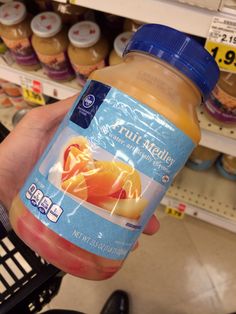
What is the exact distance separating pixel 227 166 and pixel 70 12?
706mm

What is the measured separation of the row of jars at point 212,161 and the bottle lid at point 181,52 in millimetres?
685

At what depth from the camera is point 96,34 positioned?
2.89ft

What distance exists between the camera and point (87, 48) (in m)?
0.91

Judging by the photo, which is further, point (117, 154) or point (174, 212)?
point (174, 212)

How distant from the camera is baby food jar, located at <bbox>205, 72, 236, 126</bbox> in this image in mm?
773

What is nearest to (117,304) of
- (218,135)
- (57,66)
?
(218,135)

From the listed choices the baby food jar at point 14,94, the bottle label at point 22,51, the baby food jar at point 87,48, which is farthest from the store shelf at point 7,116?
the baby food jar at point 87,48

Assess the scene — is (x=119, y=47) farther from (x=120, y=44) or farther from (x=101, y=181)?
(x=101, y=181)

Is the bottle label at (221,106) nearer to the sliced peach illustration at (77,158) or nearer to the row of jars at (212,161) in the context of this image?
the row of jars at (212,161)

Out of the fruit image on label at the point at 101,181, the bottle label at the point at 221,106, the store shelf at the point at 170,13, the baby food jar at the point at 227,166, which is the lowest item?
the baby food jar at the point at 227,166

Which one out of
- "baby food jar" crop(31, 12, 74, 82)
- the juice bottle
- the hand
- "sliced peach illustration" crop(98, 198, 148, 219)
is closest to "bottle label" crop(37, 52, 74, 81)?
"baby food jar" crop(31, 12, 74, 82)

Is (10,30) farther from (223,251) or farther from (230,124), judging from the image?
(223,251)

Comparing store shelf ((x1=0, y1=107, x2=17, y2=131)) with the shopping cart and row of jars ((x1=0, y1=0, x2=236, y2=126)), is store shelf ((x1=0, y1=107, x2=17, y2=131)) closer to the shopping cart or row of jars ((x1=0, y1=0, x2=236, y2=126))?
row of jars ((x1=0, y1=0, x2=236, y2=126))

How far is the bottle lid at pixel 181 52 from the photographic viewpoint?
471 millimetres
